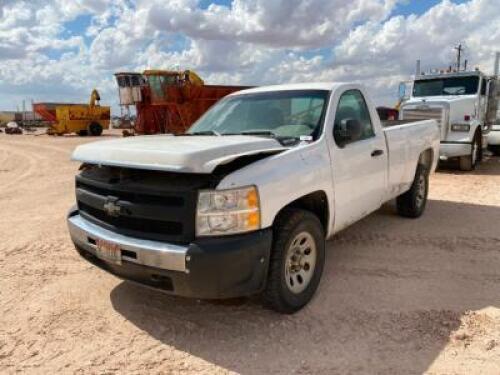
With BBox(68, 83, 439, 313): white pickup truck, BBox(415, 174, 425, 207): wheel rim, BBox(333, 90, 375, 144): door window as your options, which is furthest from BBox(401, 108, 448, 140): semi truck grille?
BBox(68, 83, 439, 313): white pickup truck

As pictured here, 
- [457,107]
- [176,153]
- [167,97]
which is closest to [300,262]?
[176,153]

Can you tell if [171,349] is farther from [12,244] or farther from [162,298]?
[12,244]

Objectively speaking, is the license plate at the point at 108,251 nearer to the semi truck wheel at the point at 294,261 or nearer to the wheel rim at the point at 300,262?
the semi truck wheel at the point at 294,261

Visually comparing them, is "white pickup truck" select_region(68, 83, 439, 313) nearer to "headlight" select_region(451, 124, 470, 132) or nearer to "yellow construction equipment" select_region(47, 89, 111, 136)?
"headlight" select_region(451, 124, 470, 132)

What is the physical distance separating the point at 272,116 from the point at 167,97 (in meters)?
18.3

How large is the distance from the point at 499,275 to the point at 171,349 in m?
3.29

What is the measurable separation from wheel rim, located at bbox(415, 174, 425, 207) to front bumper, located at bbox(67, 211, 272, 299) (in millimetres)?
4024

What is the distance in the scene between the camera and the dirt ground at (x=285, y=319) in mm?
3123

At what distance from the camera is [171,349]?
329 centimetres

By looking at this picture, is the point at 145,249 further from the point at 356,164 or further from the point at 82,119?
the point at 82,119

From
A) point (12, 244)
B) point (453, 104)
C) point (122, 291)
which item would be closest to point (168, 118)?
point (453, 104)

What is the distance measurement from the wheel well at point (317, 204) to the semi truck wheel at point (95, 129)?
31763 millimetres

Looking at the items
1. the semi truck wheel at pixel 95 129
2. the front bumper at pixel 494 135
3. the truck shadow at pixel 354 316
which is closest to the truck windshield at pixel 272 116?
the truck shadow at pixel 354 316

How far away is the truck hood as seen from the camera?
3061 millimetres
